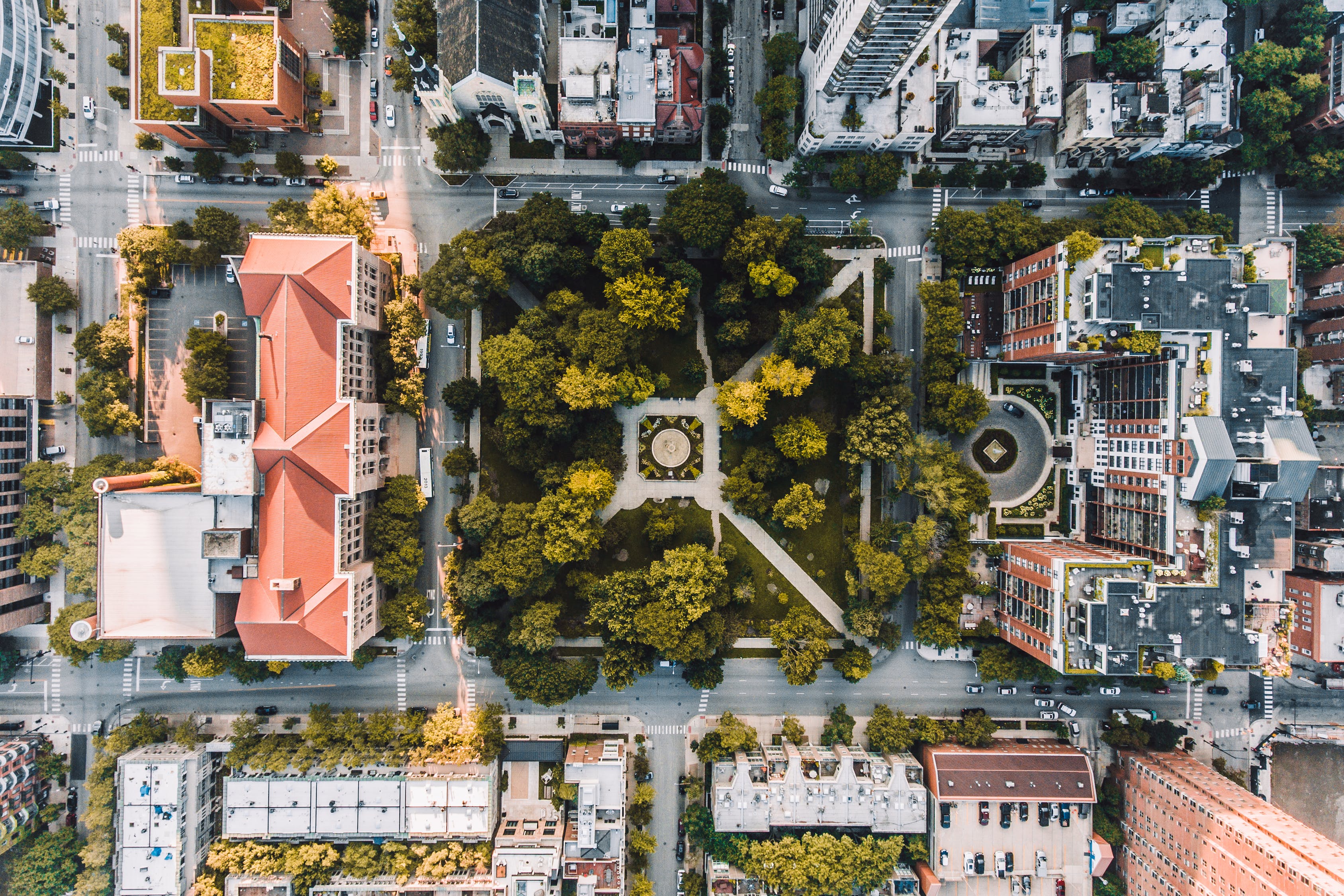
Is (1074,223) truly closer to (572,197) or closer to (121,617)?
(572,197)

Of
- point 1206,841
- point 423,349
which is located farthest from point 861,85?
point 1206,841

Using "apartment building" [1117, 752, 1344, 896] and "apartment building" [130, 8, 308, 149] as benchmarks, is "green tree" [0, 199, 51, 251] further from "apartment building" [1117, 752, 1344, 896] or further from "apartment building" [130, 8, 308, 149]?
"apartment building" [1117, 752, 1344, 896]

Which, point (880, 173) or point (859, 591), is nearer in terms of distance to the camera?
point (880, 173)

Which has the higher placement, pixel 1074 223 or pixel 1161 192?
pixel 1161 192

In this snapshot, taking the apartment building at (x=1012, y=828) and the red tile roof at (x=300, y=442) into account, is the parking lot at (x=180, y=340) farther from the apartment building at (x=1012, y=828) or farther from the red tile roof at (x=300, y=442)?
the apartment building at (x=1012, y=828)

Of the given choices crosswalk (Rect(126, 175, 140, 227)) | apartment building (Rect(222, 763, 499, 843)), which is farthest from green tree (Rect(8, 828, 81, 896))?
crosswalk (Rect(126, 175, 140, 227))

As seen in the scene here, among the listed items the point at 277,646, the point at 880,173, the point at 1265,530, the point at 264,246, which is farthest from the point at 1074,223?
the point at 277,646

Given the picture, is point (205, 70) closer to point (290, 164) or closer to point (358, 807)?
point (290, 164)
